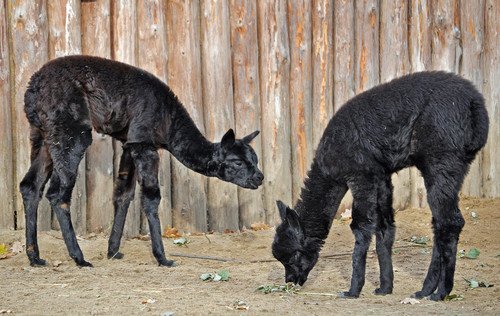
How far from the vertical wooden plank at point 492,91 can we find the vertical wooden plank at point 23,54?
19.5ft

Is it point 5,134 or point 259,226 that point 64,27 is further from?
point 259,226

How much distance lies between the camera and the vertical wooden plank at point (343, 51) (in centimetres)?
1186

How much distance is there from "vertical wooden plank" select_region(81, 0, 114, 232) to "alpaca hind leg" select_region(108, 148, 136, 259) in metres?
0.41

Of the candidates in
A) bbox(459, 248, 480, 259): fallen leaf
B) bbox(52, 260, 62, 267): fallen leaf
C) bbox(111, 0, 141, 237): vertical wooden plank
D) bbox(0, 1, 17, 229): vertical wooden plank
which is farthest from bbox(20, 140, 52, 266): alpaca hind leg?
bbox(459, 248, 480, 259): fallen leaf

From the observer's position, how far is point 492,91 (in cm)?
1287

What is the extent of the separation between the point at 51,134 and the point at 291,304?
3213 mm

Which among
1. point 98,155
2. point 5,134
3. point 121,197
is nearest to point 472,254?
point 121,197

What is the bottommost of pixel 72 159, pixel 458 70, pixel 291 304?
pixel 291 304

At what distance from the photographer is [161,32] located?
35.9ft

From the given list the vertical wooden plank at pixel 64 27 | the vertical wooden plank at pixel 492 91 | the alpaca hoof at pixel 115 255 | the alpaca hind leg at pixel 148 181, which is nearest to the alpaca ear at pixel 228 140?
the alpaca hind leg at pixel 148 181

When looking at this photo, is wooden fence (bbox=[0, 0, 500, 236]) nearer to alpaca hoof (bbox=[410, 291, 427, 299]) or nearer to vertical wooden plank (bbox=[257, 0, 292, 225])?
vertical wooden plank (bbox=[257, 0, 292, 225])

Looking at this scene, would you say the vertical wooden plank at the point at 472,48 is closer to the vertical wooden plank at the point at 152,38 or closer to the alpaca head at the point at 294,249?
the vertical wooden plank at the point at 152,38

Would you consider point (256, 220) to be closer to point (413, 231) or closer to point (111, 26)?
point (413, 231)

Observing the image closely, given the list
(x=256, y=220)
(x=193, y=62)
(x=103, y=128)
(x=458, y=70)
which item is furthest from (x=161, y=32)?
(x=458, y=70)
